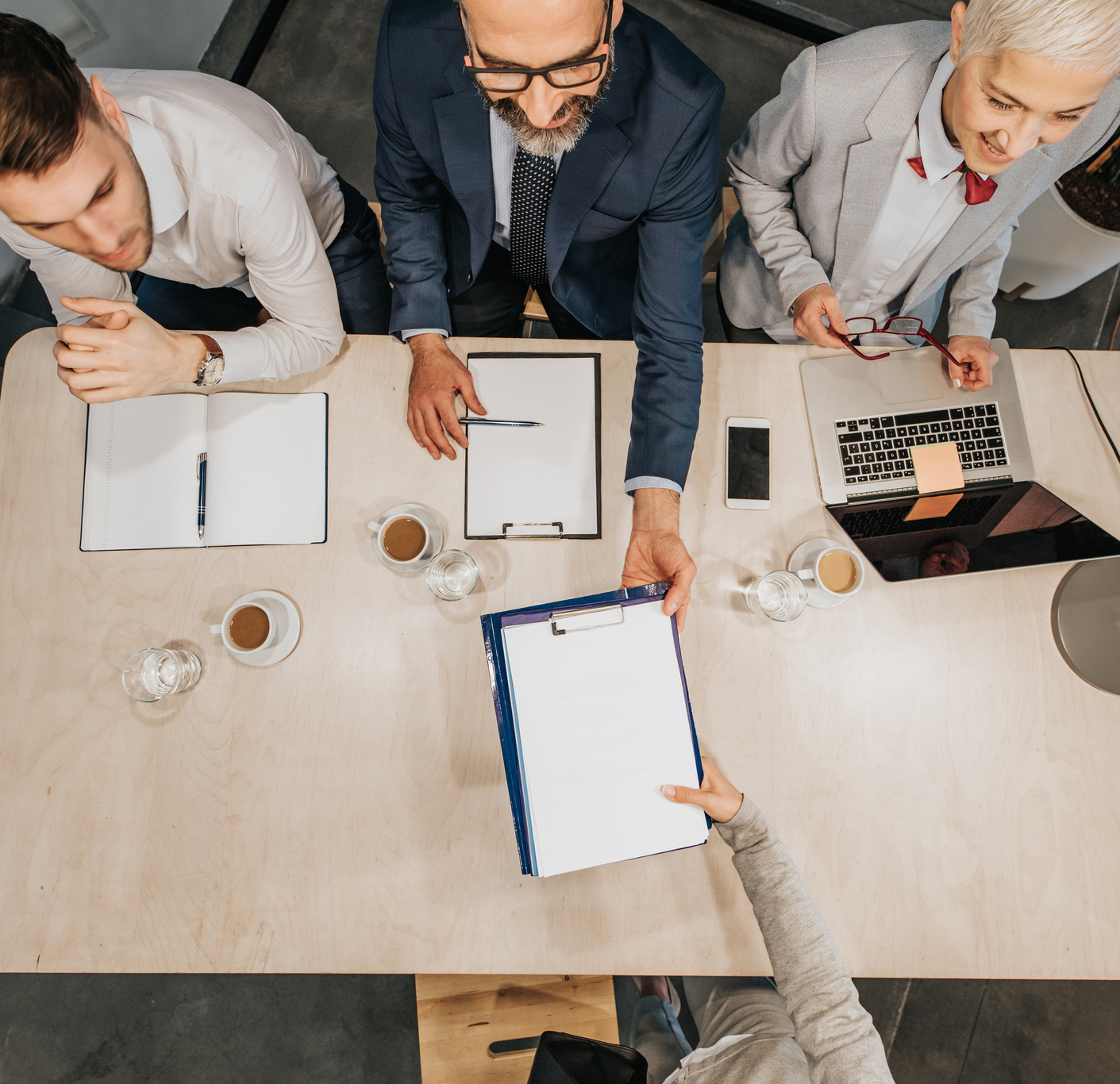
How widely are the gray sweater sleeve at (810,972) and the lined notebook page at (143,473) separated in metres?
1.09

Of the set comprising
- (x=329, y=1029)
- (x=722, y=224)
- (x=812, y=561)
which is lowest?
(x=329, y=1029)

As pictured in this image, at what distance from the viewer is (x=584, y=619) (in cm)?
94

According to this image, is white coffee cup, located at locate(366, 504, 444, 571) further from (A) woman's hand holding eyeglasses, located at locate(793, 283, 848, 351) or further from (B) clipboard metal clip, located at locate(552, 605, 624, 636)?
(A) woman's hand holding eyeglasses, located at locate(793, 283, 848, 351)

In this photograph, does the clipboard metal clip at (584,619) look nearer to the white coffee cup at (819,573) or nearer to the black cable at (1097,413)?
the white coffee cup at (819,573)

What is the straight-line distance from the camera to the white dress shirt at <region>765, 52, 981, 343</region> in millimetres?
1139

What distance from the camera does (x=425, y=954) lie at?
1.06 meters

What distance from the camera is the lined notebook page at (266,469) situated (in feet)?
3.84

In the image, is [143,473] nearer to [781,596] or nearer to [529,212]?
[529,212]

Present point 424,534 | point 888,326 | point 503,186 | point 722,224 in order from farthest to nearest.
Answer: point 722,224, point 888,326, point 503,186, point 424,534

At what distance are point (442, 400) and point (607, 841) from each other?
77cm

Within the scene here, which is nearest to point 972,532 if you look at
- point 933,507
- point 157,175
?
point 933,507

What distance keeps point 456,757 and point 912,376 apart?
110cm

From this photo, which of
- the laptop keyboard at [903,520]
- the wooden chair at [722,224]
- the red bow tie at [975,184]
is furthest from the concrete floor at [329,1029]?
the wooden chair at [722,224]

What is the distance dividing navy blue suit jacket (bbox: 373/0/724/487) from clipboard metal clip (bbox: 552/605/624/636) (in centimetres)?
30
